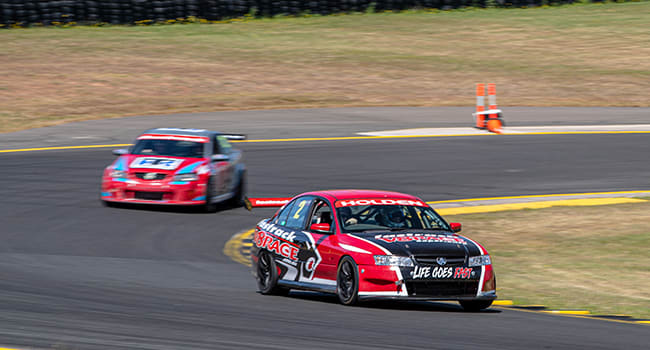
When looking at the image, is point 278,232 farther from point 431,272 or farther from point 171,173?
point 171,173

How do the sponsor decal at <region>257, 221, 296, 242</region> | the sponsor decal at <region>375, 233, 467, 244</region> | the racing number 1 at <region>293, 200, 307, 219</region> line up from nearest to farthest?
the sponsor decal at <region>375, 233, 467, 244</region> → the sponsor decal at <region>257, 221, 296, 242</region> → the racing number 1 at <region>293, 200, 307, 219</region>

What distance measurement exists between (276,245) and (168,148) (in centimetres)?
795

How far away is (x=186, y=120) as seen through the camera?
30.4 metres

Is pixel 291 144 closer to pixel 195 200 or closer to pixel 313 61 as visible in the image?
pixel 195 200

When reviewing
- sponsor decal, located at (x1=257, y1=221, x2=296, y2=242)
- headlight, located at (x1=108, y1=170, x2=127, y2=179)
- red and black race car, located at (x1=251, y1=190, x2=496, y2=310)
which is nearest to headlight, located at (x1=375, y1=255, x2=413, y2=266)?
red and black race car, located at (x1=251, y1=190, x2=496, y2=310)

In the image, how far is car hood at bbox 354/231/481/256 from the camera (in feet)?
32.6

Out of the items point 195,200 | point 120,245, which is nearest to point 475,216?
point 195,200

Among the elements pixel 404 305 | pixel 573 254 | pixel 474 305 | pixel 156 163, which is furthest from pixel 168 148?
pixel 474 305

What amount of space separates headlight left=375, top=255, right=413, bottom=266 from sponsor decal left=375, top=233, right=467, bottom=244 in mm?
312

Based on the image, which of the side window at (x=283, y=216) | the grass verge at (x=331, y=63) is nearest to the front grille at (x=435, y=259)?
the side window at (x=283, y=216)

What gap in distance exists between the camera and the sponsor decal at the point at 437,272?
32.2ft

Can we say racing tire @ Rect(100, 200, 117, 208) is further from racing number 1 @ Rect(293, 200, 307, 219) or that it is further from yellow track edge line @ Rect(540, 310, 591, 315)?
yellow track edge line @ Rect(540, 310, 591, 315)

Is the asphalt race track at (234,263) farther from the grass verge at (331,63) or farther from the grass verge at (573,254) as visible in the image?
the grass verge at (331,63)

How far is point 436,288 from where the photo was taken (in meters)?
9.86
